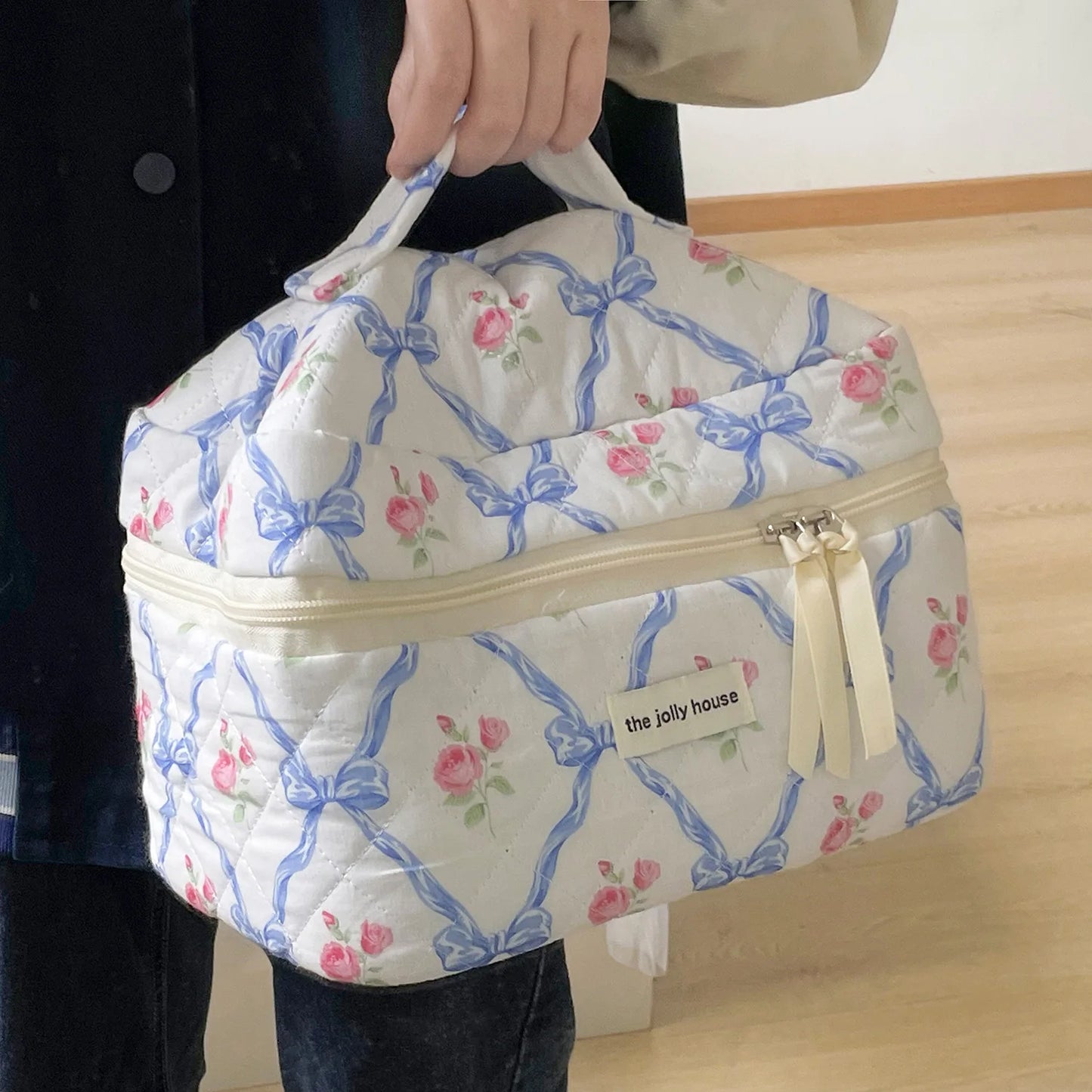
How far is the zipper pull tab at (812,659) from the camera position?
0.51m

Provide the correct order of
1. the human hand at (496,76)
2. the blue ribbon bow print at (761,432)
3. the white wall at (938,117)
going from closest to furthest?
the human hand at (496,76) → the blue ribbon bow print at (761,432) → the white wall at (938,117)

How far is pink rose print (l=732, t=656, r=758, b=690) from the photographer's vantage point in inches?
19.9

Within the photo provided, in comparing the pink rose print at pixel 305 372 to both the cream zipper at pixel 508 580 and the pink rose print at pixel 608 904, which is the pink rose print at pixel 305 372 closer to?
the cream zipper at pixel 508 580

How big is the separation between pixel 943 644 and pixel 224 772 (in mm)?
327

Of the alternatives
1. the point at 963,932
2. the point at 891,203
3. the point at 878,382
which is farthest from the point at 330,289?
the point at 891,203

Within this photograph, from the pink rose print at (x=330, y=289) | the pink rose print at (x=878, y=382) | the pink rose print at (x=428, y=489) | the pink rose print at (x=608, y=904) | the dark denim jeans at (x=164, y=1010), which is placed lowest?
the dark denim jeans at (x=164, y=1010)

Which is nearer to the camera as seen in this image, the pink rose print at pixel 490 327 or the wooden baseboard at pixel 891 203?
the pink rose print at pixel 490 327

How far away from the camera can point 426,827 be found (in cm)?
46

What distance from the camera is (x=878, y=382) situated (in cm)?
53

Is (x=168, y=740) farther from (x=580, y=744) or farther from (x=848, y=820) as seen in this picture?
(x=848, y=820)

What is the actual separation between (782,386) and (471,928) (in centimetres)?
27

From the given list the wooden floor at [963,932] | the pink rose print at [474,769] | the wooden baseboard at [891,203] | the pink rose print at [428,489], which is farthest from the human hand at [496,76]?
the wooden baseboard at [891,203]

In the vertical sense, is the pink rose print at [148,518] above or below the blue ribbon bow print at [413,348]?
below

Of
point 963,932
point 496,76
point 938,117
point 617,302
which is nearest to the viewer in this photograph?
point 496,76
